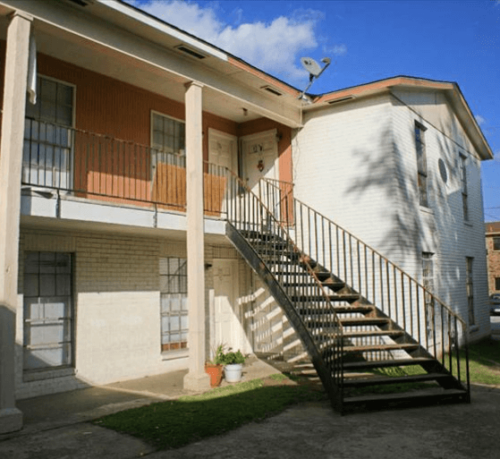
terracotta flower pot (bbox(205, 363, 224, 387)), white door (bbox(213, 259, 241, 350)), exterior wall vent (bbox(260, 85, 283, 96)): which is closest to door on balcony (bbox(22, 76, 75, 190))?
exterior wall vent (bbox(260, 85, 283, 96))

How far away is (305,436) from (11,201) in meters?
4.28

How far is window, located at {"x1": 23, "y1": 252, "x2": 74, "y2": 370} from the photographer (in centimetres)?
809

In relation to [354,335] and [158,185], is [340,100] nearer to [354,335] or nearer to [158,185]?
[158,185]

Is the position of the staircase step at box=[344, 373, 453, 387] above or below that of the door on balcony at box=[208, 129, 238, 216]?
below

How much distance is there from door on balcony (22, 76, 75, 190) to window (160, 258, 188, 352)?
2723mm

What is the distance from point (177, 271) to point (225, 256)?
144 cm

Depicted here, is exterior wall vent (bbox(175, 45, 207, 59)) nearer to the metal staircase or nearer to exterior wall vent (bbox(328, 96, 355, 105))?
the metal staircase

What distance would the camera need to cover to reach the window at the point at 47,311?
8.09m

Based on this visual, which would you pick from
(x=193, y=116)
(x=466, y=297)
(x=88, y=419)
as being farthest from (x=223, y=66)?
(x=466, y=297)

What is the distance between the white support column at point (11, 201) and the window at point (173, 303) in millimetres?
4347

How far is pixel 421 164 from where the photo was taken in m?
11.9

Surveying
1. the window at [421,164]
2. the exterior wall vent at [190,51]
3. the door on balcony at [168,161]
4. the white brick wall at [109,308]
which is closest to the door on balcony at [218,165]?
the door on balcony at [168,161]

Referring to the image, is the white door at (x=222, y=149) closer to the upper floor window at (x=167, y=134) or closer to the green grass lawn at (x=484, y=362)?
the upper floor window at (x=167, y=134)

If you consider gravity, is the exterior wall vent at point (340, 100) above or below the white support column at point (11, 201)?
above
